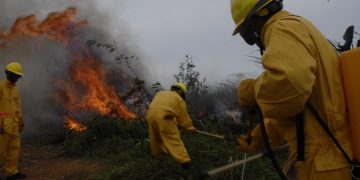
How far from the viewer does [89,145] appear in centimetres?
1096

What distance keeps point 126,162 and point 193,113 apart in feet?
10.9

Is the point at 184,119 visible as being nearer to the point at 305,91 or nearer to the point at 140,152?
the point at 140,152

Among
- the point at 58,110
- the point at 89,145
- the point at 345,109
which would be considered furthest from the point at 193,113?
the point at 345,109

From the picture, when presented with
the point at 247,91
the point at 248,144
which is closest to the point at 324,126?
the point at 247,91

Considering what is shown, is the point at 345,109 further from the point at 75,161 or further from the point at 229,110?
the point at 229,110

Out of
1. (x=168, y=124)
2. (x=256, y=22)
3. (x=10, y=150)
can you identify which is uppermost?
(x=256, y=22)

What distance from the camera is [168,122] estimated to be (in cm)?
775

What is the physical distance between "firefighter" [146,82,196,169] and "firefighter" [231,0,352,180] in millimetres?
4998

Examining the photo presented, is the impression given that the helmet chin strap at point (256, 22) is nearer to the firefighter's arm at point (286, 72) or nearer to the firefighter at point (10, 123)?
the firefighter's arm at point (286, 72)

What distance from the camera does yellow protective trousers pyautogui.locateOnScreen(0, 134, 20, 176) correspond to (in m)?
8.49

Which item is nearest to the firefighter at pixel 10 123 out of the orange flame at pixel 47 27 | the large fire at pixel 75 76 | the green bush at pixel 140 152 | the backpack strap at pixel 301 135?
the green bush at pixel 140 152

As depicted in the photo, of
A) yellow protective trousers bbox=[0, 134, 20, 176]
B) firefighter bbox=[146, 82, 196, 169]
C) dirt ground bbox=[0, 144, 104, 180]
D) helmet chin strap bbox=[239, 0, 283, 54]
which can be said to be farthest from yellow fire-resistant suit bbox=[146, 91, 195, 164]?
helmet chin strap bbox=[239, 0, 283, 54]

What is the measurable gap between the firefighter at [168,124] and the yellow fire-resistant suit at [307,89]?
199 inches

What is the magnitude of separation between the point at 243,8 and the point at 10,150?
7.02 metres
